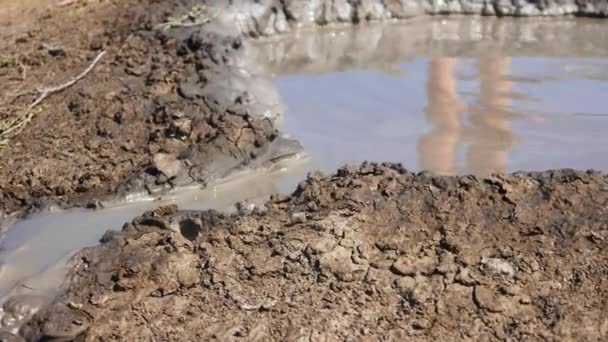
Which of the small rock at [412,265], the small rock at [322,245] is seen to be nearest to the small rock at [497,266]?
the small rock at [412,265]

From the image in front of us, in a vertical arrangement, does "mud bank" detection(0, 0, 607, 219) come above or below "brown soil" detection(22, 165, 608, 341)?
above

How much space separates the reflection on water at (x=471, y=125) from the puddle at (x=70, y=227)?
77 centimetres

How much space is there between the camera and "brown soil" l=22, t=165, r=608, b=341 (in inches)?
132

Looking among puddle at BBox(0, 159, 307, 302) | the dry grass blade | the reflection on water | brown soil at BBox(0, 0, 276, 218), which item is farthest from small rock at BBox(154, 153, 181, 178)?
the reflection on water

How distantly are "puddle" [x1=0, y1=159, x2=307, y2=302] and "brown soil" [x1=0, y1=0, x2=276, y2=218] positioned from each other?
0.35ft

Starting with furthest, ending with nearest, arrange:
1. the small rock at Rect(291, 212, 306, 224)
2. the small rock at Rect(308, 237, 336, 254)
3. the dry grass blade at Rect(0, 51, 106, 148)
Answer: the dry grass blade at Rect(0, 51, 106, 148), the small rock at Rect(291, 212, 306, 224), the small rock at Rect(308, 237, 336, 254)

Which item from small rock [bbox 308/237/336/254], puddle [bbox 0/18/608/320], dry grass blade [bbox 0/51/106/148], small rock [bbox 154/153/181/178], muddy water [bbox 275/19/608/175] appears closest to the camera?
small rock [bbox 308/237/336/254]

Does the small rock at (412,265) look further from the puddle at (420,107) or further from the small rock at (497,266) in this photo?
the puddle at (420,107)

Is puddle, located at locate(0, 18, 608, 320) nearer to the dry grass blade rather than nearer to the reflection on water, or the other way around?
the reflection on water

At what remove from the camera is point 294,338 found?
10.9 ft

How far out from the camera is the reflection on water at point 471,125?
499 cm

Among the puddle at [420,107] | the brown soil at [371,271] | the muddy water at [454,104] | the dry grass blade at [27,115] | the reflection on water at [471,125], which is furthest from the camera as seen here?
the dry grass blade at [27,115]

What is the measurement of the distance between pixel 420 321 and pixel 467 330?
173mm

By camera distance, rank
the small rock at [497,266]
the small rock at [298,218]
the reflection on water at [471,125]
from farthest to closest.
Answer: the reflection on water at [471,125] → the small rock at [298,218] → the small rock at [497,266]
